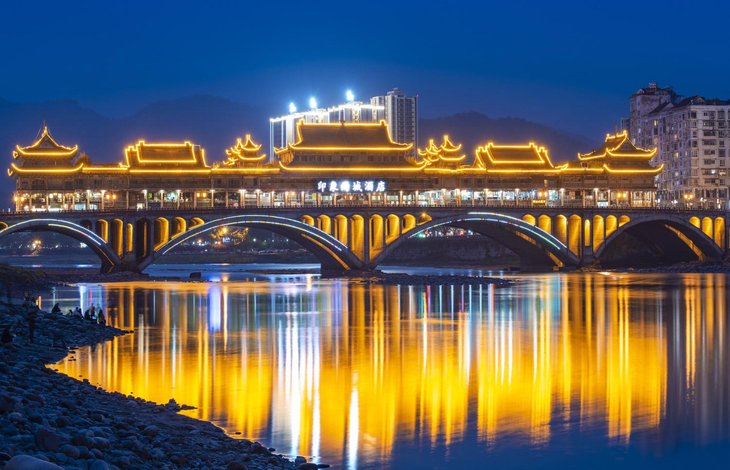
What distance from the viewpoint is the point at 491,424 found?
2517 centimetres

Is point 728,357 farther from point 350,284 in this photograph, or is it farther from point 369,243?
point 369,243

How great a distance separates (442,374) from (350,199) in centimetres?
6262

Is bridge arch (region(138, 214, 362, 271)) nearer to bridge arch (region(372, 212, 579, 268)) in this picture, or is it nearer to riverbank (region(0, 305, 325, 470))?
bridge arch (region(372, 212, 579, 268))

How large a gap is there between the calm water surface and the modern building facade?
29113 millimetres

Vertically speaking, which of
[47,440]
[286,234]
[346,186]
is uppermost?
[346,186]

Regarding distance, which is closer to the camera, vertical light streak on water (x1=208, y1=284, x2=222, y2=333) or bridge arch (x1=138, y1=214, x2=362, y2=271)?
vertical light streak on water (x1=208, y1=284, x2=222, y2=333)

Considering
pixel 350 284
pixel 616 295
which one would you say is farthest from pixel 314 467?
pixel 350 284

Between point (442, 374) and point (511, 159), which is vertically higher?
point (511, 159)

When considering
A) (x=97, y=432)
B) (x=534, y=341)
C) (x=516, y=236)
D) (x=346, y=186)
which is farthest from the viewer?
(x=516, y=236)

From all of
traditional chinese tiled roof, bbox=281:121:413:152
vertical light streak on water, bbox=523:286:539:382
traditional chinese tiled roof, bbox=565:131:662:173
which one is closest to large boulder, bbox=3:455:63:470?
vertical light streak on water, bbox=523:286:539:382

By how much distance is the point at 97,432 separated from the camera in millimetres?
19422

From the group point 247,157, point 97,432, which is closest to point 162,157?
point 247,157

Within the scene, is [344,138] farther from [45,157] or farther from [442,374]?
[442,374]

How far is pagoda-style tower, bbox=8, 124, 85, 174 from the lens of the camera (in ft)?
290
